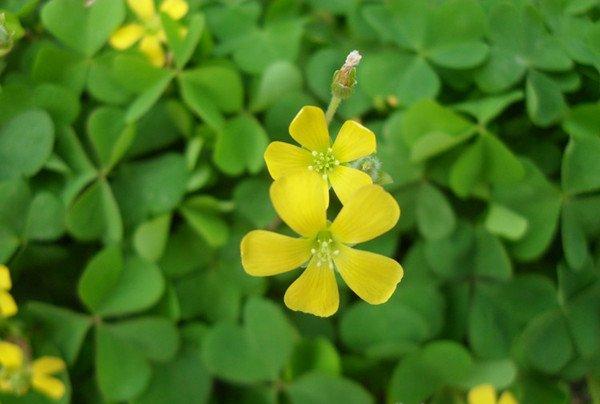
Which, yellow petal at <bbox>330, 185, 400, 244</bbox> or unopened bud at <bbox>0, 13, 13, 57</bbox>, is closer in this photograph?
yellow petal at <bbox>330, 185, 400, 244</bbox>

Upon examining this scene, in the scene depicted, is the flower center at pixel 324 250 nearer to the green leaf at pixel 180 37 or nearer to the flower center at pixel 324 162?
the flower center at pixel 324 162

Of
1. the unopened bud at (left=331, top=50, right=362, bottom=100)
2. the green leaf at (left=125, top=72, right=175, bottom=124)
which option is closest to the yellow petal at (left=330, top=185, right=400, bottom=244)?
the unopened bud at (left=331, top=50, right=362, bottom=100)

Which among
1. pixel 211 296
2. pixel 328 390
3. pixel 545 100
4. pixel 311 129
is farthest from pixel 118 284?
pixel 545 100

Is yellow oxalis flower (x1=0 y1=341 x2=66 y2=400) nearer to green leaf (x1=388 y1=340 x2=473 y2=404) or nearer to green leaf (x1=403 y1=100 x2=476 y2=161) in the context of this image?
green leaf (x1=388 y1=340 x2=473 y2=404)

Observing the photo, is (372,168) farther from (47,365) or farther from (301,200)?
(47,365)

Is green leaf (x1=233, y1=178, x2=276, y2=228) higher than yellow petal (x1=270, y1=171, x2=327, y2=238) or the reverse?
the reverse

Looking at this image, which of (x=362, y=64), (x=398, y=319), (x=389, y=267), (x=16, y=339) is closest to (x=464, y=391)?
(x=398, y=319)

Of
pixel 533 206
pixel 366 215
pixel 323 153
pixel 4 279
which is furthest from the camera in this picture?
pixel 533 206
